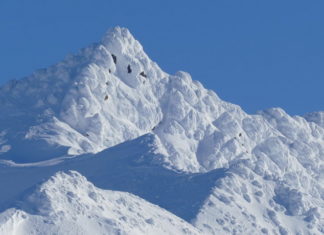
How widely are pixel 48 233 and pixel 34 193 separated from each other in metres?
8.77

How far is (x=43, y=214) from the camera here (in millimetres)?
192875

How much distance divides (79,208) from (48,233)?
806 cm

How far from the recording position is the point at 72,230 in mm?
190375

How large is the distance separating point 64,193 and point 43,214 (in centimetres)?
682

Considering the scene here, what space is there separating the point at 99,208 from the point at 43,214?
7993 mm

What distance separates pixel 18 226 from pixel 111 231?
34.2ft

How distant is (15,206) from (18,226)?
17.4ft

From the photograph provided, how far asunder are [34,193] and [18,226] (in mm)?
8406

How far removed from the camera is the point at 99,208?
653 ft

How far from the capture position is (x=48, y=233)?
7426 inches

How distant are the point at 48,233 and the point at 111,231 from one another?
27.2 ft

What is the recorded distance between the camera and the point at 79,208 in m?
196

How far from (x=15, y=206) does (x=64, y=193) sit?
284 inches

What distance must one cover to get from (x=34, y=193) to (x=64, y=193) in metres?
3.90
